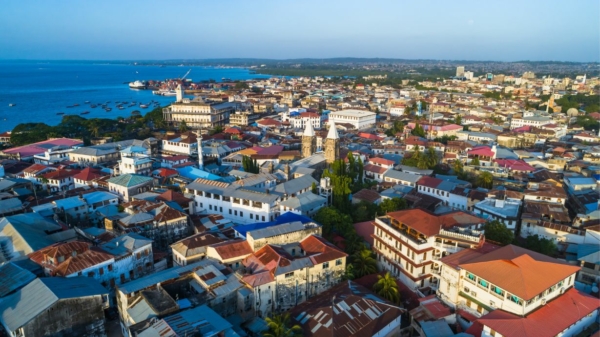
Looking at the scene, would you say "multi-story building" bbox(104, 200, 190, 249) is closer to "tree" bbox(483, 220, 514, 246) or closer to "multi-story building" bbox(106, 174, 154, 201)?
"multi-story building" bbox(106, 174, 154, 201)

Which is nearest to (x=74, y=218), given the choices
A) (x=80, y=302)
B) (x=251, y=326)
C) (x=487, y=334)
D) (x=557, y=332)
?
(x=80, y=302)

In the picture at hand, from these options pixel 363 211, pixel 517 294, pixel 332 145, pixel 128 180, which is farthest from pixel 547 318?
pixel 128 180

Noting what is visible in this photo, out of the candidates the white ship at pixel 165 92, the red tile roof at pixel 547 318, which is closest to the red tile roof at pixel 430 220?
the red tile roof at pixel 547 318

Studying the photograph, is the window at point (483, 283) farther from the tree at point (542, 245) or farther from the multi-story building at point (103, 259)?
the multi-story building at point (103, 259)

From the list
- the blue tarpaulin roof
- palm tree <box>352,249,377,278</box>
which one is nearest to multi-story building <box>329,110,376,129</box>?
the blue tarpaulin roof

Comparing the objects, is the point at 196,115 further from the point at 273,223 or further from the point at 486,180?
the point at 273,223

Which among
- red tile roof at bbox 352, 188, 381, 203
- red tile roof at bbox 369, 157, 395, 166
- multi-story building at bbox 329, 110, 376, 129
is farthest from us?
multi-story building at bbox 329, 110, 376, 129
